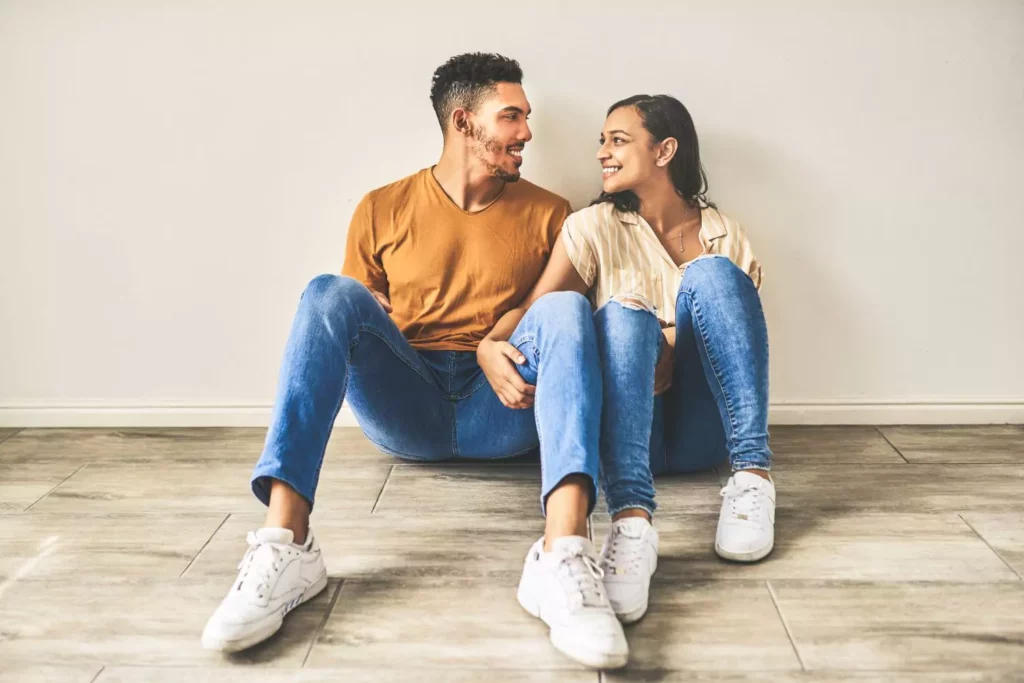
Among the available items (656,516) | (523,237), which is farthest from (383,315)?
(656,516)

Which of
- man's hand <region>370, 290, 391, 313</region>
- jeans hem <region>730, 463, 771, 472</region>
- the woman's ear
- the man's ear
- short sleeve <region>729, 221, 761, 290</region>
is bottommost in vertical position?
jeans hem <region>730, 463, 771, 472</region>

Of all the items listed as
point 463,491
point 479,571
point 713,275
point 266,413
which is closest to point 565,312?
point 713,275

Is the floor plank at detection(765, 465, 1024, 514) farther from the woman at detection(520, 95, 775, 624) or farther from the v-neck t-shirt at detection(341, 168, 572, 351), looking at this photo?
the v-neck t-shirt at detection(341, 168, 572, 351)

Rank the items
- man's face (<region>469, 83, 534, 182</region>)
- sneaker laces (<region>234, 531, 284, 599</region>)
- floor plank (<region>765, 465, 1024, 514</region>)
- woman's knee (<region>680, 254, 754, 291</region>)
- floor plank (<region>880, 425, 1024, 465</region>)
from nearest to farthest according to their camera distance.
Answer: sneaker laces (<region>234, 531, 284, 599</region>) → woman's knee (<region>680, 254, 754, 291</region>) → floor plank (<region>765, 465, 1024, 514</region>) → man's face (<region>469, 83, 534, 182</region>) → floor plank (<region>880, 425, 1024, 465</region>)

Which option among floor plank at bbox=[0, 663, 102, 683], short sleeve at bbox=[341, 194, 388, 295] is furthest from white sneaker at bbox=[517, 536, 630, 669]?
short sleeve at bbox=[341, 194, 388, 295]

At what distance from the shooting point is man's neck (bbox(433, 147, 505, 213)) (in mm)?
1884

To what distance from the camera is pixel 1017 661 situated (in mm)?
1169

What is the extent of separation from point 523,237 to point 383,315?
1.54 ft

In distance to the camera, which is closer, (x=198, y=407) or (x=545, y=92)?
(x=545, y=92)

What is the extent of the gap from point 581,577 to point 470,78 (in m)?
1.10

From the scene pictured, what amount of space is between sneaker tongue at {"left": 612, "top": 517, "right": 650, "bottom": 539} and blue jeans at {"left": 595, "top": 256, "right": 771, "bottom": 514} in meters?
0.03

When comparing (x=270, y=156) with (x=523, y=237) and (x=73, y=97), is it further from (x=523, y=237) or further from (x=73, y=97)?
(x=523, y=237)

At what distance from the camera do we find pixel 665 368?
65.9 inches

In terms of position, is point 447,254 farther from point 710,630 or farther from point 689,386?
point 710,630
